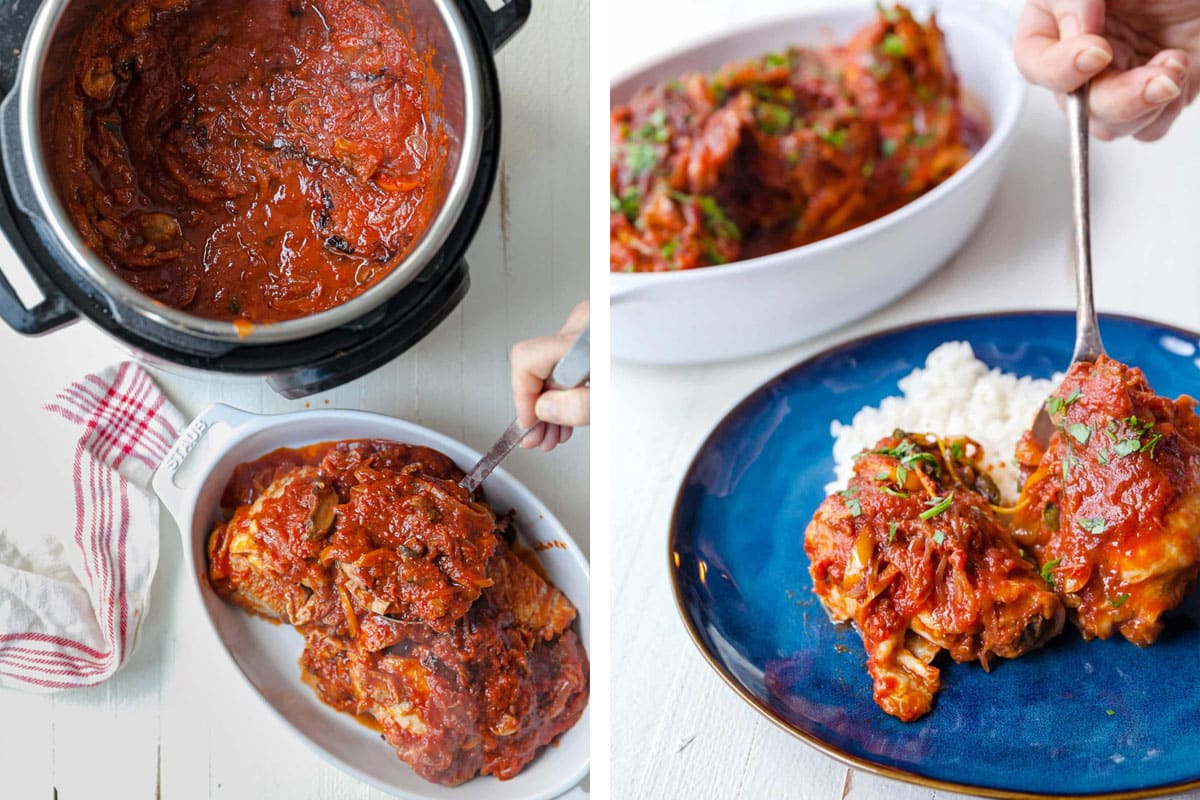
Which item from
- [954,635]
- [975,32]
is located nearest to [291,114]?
[954,635]

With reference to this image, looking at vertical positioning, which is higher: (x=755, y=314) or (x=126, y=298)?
(x=126, y=298)

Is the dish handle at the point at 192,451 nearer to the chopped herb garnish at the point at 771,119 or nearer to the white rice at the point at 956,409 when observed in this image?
the white rice at the point at 956,409

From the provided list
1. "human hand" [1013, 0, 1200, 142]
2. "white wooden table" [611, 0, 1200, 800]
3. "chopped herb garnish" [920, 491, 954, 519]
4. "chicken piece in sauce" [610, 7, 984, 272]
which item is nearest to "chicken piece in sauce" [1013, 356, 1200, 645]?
"chopped herb garnish" [920, 491, 954, 519]

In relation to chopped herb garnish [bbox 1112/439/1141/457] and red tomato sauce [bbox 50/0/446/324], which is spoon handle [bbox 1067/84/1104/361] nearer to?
chopped herb garnish [bbox 1112/439/1141/457]

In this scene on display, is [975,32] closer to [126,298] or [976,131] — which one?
[976,131]

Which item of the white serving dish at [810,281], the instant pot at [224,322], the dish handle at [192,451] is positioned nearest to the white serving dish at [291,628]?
the dish handle at [192,451]

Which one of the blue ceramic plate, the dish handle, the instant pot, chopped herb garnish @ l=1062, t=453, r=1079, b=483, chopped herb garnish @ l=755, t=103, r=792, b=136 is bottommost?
the blue ceramic plate
